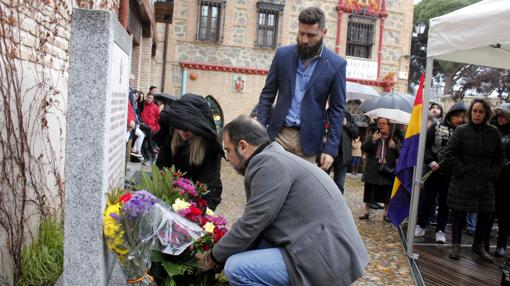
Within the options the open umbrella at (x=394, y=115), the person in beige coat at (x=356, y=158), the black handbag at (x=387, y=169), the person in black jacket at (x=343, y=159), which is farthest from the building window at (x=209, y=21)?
the black handbag at (x=387, y=169)

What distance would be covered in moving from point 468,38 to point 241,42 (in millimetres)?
15955

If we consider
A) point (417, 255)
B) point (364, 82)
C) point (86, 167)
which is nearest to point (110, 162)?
point (86, 167)

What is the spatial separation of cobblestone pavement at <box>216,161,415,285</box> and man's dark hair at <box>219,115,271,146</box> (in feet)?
8.38

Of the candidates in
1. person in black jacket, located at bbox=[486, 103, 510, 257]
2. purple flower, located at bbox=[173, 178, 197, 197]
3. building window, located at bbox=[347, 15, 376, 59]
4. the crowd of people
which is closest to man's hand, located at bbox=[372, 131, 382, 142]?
the crowd of people

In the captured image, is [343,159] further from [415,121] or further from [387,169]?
[415,121]

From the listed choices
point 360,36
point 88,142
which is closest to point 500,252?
point 88,142

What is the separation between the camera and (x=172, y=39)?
19891 millimetres

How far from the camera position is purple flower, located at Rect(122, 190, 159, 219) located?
9.36ft

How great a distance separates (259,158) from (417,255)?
3.72 meters

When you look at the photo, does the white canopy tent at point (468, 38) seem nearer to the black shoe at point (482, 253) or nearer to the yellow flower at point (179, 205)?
the black shoe at point (482, 253)

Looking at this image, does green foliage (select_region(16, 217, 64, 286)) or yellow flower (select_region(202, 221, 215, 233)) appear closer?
yellow flower (select_region(202, 221, 215, 233))

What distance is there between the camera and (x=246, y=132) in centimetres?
289

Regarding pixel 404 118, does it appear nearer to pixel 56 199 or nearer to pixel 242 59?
pixel 56 199

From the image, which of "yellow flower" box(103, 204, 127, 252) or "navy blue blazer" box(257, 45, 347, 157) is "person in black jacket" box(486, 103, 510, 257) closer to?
"navy blue blazer" box(257, 45, 347, 157)
